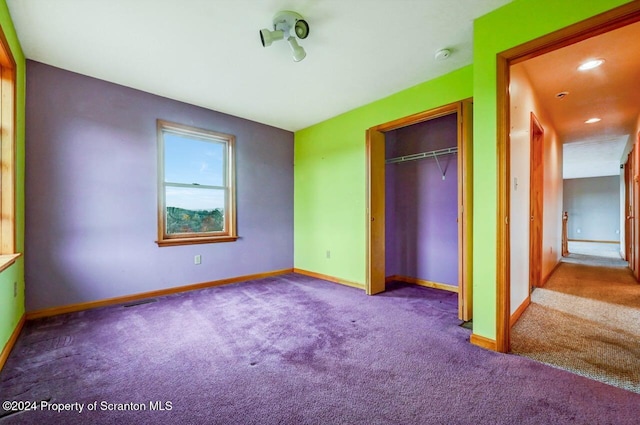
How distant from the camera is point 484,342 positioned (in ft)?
6.82

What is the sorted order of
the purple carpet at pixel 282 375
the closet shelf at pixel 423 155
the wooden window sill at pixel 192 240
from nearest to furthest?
the purple carpet at pixel 282 375 < the wooden window sill at pixel 192 240 < the closet shelf at pixel 423 155

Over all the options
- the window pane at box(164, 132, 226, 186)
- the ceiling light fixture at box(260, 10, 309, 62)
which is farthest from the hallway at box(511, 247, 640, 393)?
the window pane at box(164, 132, 226, 186)

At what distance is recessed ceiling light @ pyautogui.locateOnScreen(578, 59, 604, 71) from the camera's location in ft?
8.35

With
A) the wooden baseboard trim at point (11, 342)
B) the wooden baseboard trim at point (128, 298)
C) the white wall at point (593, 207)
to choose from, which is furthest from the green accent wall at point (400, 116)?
the white wall at point (593, 207)

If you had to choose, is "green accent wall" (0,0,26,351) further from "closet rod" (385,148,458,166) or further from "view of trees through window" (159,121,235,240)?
"closet rod" (385,148,458,166)

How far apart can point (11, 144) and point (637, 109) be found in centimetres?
696

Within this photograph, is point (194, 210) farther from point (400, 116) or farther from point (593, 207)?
point (593, 207)

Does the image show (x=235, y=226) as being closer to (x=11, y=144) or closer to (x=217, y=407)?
(x=11, y=144)

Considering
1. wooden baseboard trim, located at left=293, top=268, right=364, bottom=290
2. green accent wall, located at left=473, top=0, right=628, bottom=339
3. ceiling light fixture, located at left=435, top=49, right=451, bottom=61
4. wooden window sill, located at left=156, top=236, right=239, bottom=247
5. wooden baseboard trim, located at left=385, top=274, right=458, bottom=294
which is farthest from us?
wooden baseboard trim, located at left=293, top=268, right=364, bottom=290

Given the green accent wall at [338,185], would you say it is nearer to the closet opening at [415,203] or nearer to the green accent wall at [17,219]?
the closet opening at [415,203]

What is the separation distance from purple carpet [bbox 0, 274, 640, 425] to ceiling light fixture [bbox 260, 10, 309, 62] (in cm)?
233

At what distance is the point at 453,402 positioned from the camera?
148cm

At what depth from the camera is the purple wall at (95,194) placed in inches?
106

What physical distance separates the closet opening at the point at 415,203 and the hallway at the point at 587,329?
1.09 m
